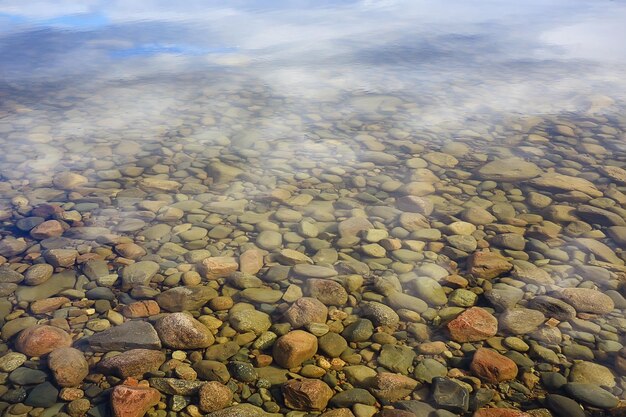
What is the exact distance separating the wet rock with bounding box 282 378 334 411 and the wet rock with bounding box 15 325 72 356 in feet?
4.30

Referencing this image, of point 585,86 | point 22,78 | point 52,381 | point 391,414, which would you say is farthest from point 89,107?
point 585,86

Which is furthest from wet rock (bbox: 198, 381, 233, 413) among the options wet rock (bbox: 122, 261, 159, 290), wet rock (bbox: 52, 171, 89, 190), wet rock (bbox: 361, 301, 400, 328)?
wet rock (bbox: 52, 171, 89, 190)

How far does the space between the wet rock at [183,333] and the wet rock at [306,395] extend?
1.97 feet

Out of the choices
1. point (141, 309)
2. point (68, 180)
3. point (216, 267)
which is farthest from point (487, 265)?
point (68, 180)

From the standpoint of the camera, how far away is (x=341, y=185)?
470cm

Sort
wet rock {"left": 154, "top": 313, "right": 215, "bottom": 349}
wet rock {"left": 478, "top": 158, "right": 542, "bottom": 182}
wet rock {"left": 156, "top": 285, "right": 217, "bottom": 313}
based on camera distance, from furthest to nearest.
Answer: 1. wet rock {"left": 478, "top": 158, "right": 542, "bottom": 182}
2. wet rock {"left": 156, "top": 285, "right": 217, "bottom": 313}
3. wet rock {"left": 154, "top": 313, "right": 215, "bottom": 349}

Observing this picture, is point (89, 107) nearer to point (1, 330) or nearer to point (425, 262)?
point (1, 330)

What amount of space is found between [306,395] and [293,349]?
0.31m

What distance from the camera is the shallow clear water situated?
3.09 meters

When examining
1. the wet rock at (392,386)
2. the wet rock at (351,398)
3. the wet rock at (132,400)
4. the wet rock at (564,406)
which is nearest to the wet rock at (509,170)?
the wet rock at (564,406)

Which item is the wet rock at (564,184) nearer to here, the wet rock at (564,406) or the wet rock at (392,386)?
the wet rock at (564,406)

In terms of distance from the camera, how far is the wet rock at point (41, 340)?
2754mm

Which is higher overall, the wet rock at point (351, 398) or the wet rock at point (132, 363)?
the wet rock at point (132, 363)

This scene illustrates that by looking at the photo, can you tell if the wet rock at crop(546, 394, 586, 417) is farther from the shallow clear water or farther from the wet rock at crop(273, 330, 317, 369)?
the wet rock at crop(273, 330, 317, 369)
